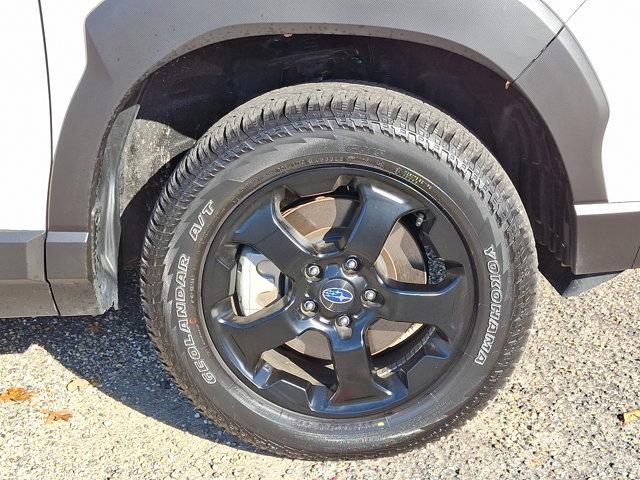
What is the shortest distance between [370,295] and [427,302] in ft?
0.56

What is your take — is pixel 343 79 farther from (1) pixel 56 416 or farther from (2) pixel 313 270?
(1) pixel 56 416

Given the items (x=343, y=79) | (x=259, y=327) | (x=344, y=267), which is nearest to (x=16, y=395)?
(x=259, y=327)

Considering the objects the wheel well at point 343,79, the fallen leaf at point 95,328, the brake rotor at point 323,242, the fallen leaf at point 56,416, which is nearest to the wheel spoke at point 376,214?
the brake rotor at point 323,242

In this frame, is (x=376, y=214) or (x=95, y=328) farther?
(x=95, y=328)

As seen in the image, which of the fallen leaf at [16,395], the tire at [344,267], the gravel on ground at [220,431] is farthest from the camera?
the fallen leaf at [16,395]

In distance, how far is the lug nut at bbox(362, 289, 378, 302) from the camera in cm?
245

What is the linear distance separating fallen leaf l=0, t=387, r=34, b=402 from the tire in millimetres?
696

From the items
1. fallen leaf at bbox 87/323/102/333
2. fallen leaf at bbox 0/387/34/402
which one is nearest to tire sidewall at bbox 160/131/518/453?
fallen leaf at bbox 0/387/34/402

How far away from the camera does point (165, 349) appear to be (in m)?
2.52

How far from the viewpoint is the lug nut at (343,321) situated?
248cm

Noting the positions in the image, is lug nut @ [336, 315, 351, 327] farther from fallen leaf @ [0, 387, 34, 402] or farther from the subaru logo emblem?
fallen leaf @ [0, 387, 34, 402]

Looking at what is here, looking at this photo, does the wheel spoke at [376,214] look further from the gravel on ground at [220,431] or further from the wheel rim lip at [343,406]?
the gravel on ground at [220,431]

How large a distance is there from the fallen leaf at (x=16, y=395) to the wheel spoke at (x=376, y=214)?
54.2 inches

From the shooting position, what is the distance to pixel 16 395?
2.92 metres
